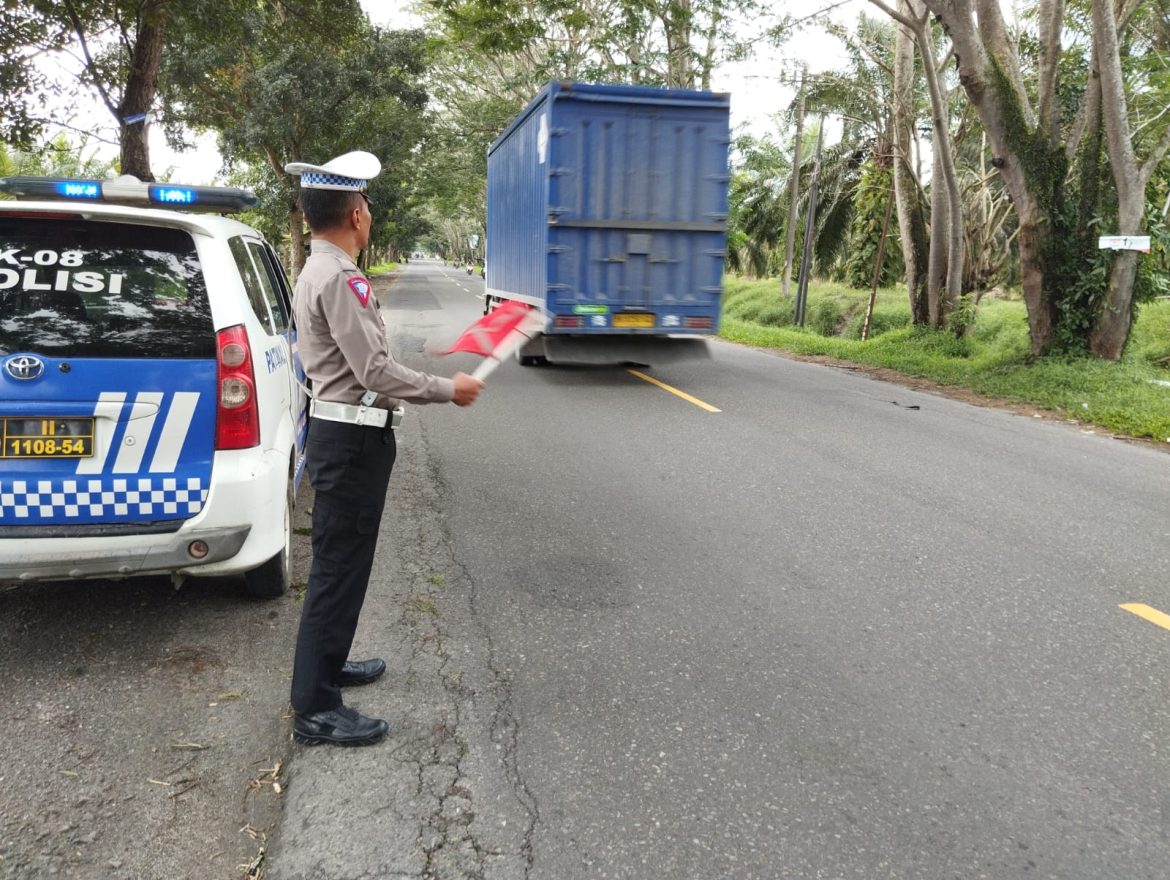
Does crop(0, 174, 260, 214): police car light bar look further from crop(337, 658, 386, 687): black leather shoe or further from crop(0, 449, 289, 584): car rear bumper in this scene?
crop(337, 658, 386, 687): black leather shoe

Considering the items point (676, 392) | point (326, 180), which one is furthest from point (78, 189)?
point (676, 392)

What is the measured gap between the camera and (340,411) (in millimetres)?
2717

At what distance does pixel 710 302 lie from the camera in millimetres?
10742

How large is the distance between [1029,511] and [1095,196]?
8.14 m

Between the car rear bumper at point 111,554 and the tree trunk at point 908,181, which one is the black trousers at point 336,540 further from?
the tree trunk at point 908,181

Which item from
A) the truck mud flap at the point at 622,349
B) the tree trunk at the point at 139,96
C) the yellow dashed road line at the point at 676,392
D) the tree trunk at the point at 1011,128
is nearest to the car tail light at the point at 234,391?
the yellow dashed road line at the point at 676,392

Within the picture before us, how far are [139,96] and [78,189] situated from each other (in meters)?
8.65

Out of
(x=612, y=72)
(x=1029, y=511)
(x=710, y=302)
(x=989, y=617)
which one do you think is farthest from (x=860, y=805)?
(x=612, y=72)

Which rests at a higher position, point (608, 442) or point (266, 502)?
point (266, 502)

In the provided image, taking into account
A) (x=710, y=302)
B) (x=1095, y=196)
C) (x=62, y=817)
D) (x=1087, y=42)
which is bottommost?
(x=62, y=817)

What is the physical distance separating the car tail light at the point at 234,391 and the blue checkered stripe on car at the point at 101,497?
0.72 feet

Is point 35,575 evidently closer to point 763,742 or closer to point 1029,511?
point 763,742

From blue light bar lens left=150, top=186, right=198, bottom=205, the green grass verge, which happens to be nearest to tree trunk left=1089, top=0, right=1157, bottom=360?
the green grass verge

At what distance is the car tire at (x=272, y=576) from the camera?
3.93 meters
